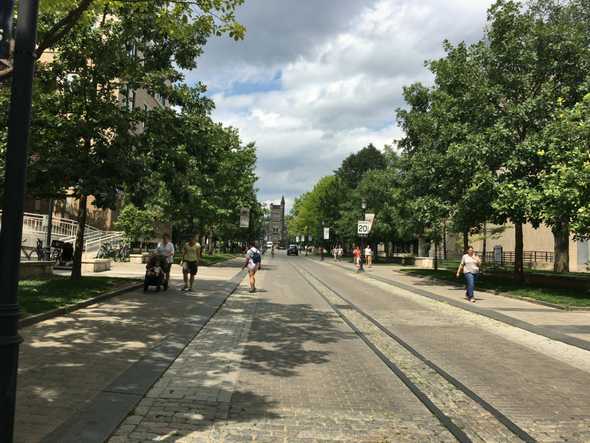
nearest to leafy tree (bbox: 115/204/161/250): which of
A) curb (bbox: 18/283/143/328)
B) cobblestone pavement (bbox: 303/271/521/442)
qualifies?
curb (bbox: 18/283/143/328)

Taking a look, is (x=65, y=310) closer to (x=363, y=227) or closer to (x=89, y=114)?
(x=89, y=114)

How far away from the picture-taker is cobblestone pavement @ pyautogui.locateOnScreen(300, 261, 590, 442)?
5.01m

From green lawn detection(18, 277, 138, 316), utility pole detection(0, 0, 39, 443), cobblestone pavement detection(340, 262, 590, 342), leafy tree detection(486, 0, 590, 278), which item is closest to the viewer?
utility pole detection(0, 0, 39, 443)

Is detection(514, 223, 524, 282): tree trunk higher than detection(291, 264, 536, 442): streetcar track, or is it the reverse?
detection(514, 223, 524, 282): tree trunk

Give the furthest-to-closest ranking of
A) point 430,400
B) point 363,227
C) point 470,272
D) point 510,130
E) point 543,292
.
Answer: point 363,227 → point 510,130 → point 543,292 → point 470,272 → point 430,400

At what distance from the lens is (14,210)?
9.99 ft

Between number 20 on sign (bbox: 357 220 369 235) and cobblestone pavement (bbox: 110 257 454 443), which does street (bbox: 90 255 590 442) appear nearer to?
cobblestone pavement (bbox: 110 257 454 443)

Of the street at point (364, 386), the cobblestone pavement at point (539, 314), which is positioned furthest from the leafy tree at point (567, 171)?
the street at point (364, 386)

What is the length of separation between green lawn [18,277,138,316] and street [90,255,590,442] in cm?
323

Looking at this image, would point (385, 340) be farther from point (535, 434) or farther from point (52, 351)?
point (52, 351)

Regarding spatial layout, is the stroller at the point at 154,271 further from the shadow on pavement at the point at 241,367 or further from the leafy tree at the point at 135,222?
the leafy tree at the point at 135,222

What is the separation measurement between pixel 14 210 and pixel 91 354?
435 centimetres

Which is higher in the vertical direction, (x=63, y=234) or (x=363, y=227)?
(x=363, y=227)

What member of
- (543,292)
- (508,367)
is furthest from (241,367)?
(543,292)
